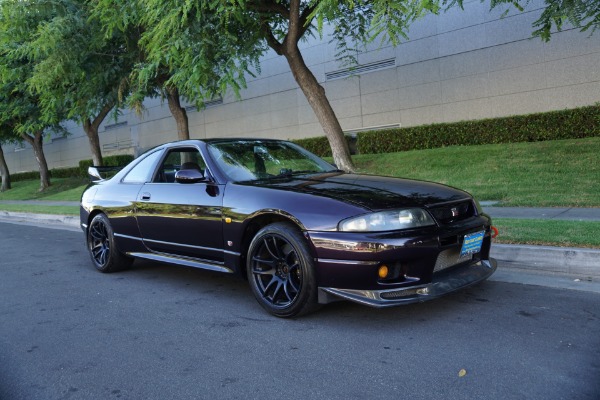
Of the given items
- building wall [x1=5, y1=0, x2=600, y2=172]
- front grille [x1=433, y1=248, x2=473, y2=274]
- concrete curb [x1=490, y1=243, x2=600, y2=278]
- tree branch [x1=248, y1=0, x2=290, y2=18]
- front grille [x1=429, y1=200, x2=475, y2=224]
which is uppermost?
tree branch [x1=248, y1=0, x2=290, y2=18]


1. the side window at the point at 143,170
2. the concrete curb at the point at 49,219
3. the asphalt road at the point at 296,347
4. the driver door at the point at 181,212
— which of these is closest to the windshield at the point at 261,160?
the driver door at the point at 181,212

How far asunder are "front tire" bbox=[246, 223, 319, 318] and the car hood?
1.32 feet

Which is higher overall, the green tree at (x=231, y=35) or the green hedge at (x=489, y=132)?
the green tree at (x=231, y=35)

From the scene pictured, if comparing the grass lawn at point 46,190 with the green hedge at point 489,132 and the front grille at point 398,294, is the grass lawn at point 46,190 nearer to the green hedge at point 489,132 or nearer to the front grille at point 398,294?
the green hedge at point 489,132

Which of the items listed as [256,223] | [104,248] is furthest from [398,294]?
[104,248]

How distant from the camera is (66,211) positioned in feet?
47.1

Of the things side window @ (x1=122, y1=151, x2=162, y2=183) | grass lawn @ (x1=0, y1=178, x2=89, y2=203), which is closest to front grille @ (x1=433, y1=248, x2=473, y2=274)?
side window @ (x1=122, y1=151, x2=162, y2=183)

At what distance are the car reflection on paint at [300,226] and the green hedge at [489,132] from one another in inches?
393

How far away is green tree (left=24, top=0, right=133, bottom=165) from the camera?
14.1m

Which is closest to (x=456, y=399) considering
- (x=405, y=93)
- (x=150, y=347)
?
(x=150, y=347)

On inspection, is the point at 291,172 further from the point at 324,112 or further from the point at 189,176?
the point at 324,112

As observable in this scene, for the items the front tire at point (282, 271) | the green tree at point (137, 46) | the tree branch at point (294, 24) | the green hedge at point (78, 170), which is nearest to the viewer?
the front tire at point (282, 271)

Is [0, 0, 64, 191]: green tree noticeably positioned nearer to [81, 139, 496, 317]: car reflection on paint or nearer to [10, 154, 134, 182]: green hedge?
[10, 154, 134, 182]: green hedge

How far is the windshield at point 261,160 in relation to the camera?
191 inches
